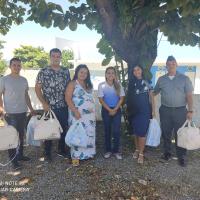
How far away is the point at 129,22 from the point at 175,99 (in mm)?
1698

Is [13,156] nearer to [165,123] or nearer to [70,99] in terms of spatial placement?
[70,99]

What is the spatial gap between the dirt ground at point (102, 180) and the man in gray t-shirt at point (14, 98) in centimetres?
51

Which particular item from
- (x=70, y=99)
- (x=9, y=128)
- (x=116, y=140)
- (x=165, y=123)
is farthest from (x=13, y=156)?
(x=165, y=123)

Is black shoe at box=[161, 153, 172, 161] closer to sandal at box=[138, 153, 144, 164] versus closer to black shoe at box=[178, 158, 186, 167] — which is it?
black shoe at box=[178, 158, 186, 167]

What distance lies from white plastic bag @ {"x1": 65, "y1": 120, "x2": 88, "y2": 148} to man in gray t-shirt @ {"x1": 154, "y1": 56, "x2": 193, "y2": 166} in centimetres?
147

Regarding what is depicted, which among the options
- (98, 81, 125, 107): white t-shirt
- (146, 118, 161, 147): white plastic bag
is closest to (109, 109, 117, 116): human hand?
(98, 81, 125, 107): white t-shirt

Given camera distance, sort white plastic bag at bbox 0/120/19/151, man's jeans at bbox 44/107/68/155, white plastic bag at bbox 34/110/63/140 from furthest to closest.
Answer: man's jeans at bbox 44/107/68/155
white plastic bag at bbox 34/110/63/140
white plastic bag at bbox 0/120/19/151

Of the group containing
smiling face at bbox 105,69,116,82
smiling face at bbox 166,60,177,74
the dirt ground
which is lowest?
the dirt ground

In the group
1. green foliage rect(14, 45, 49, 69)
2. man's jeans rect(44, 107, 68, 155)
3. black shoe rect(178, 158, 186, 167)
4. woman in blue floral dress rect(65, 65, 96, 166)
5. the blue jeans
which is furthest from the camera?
green foliage rect(14, 45, 49, 69)

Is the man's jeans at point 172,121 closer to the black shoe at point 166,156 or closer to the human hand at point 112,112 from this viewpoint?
the black shoe at point 166,156

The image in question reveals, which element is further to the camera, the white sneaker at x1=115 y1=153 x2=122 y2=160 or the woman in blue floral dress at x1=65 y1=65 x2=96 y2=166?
the white sneaker at x1=115 y1=153 x2=122 y2=160

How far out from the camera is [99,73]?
21.3m

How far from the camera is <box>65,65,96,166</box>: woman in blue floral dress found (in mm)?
5086

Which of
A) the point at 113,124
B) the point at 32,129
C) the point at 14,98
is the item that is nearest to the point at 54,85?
the point at 14,98
